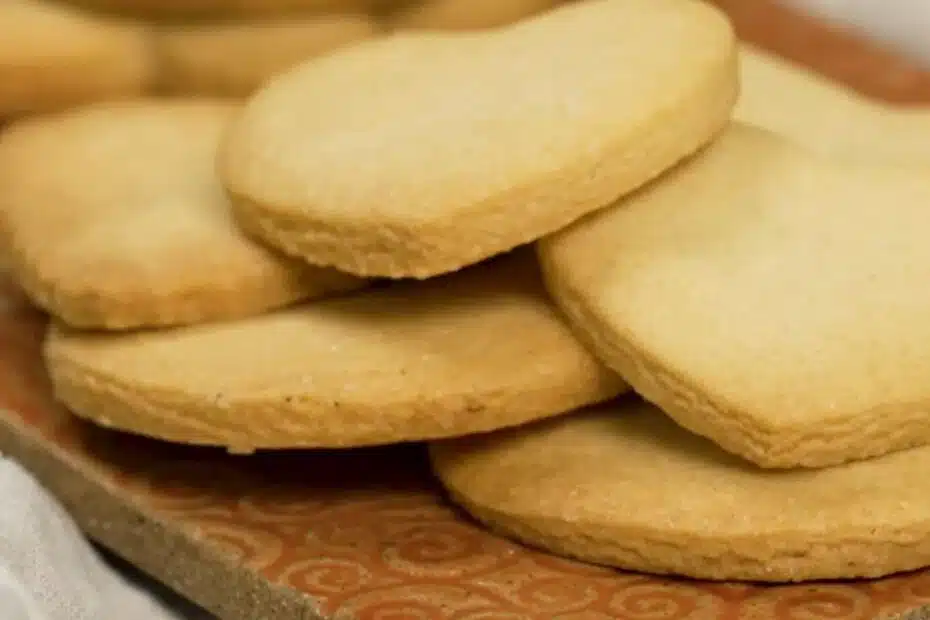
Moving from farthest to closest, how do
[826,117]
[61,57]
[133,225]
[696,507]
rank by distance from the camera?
[61,57]
[826,117]
[133,225]
[696,507]

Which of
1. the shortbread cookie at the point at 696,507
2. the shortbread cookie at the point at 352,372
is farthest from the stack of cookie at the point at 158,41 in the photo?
the shortbread cookie at the point at 696,507

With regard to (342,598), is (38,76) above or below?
above

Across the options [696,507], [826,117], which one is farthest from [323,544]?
[826,117]

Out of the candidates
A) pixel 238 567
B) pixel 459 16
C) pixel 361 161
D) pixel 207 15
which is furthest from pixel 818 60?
pixel 238 567

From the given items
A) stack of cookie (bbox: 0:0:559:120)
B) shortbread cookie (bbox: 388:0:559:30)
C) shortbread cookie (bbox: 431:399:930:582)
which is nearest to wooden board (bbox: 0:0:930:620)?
shortbread cookie (bbox: 431:399:930:582)

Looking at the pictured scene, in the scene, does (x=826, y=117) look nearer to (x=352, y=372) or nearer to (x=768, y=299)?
(x=768, y=299)

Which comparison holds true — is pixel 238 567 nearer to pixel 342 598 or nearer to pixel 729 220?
pixel 342 598

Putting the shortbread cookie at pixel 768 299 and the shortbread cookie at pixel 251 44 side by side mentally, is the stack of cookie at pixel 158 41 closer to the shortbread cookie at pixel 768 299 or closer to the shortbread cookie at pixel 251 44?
the shortbread cookie at pixel 251 44
